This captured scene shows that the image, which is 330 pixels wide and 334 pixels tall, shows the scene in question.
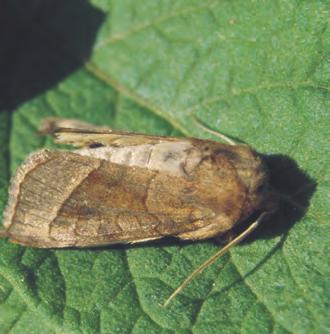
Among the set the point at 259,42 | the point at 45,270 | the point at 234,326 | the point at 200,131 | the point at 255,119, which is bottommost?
the point at 45,270

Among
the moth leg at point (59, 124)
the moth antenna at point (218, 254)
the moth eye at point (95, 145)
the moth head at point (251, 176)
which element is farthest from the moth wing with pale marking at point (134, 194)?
the moth leg at point (59, 124)

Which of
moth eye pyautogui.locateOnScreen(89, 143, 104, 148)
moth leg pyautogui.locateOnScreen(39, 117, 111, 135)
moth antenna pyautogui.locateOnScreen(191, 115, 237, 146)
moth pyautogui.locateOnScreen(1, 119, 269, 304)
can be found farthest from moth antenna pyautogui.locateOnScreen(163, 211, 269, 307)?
moth leg pyautogui.locateOnScreen(39, 117, 111, 135)

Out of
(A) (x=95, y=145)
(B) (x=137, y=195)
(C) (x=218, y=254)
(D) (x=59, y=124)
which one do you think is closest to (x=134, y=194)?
(B) (x=137, y=195)

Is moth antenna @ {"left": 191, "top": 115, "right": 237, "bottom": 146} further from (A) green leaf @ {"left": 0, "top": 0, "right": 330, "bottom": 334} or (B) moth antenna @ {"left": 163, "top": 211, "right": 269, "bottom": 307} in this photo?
(B) moth antenna @ {"left": 163, "top": 211, "right": 269, "bottom": 307}

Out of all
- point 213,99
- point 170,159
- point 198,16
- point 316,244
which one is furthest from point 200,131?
point 316,244

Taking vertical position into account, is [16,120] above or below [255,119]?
below

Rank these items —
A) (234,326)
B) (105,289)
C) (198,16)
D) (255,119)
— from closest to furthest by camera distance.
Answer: (234,326) < (105,289) < (255,119) < (198,16)

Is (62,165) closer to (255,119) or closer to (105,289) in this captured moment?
(105,289)
